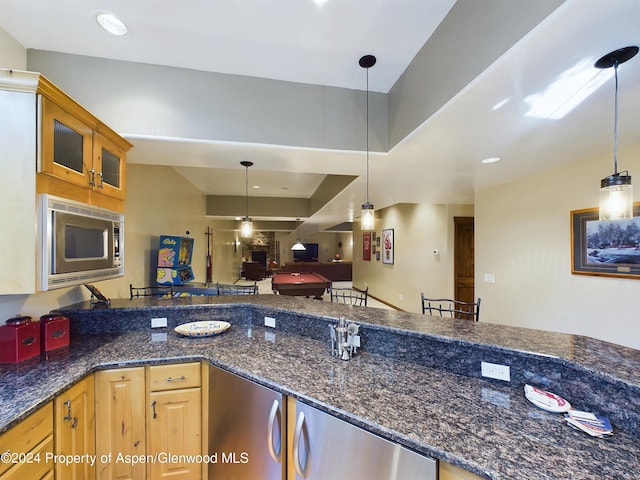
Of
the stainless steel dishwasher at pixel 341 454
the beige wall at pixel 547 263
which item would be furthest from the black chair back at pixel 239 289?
the beige wall at pixel 547 263

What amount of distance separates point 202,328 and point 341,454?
141 centimetres

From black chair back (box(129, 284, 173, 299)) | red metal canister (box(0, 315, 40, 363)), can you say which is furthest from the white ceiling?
black chair back (box(129, 284, 173, 299))

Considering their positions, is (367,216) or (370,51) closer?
(370,51)

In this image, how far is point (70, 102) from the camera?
146cm

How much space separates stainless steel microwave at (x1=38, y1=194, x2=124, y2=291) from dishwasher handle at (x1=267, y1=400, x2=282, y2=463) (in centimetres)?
128

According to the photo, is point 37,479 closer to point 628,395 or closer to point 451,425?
point 451,425

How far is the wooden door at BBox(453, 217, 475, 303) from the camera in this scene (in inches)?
211

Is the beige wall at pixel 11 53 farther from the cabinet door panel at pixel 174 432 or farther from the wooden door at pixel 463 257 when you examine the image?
the wooden door at pixel 463 257

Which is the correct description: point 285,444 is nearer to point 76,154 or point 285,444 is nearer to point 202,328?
point 202,328

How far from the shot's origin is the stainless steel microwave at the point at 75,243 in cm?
133

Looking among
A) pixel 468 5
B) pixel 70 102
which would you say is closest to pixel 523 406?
pixel 468 5

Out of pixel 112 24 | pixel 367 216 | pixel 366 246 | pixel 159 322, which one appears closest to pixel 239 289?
pixel 159 322

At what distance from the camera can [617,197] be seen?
1.28m

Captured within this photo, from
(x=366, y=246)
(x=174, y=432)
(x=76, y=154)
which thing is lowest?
(x=174, y=432)
